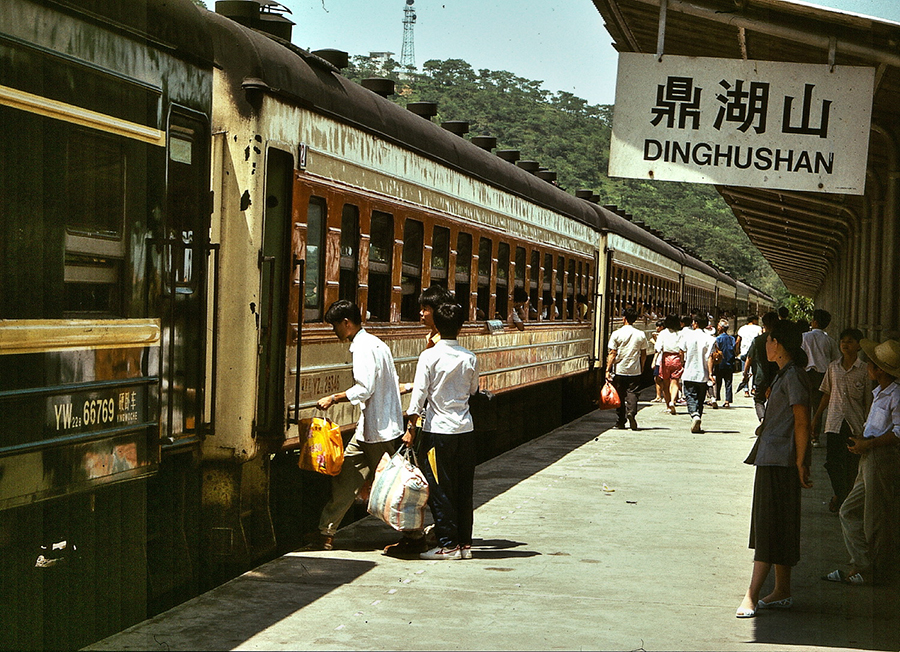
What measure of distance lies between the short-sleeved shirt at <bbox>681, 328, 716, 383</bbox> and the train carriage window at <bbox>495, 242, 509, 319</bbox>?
457cm

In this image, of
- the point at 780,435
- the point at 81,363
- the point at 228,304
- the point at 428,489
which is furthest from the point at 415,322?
the point at 81,363

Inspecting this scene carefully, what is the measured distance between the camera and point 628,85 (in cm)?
793

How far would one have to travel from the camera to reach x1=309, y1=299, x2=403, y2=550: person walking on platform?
8.02 m

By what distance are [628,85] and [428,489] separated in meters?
2.91

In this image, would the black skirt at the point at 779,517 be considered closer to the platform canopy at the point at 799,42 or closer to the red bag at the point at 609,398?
the platform canopy at the point at 799,42

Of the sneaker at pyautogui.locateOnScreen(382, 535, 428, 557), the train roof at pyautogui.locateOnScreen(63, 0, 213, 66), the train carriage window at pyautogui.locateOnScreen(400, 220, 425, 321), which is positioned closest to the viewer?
the train roof at pyautogui.locateOnScreen(63, 0, 213, 66)

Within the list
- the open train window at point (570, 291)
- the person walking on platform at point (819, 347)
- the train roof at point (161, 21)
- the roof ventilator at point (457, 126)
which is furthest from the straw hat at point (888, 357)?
the open train window at point (570, 291)

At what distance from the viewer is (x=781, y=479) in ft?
23.2

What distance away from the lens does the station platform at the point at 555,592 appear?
6.18m

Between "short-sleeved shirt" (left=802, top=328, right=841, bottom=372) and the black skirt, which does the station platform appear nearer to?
the black skirt

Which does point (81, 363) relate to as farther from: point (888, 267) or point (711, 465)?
point (711, 465)

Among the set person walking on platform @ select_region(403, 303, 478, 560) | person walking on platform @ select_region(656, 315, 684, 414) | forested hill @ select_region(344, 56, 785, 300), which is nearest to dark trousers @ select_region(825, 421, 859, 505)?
person walking on platform @ select_region(403, 303, 478, 560)

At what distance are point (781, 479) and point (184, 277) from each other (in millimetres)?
3547

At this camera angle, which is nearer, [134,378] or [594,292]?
[134,378]
